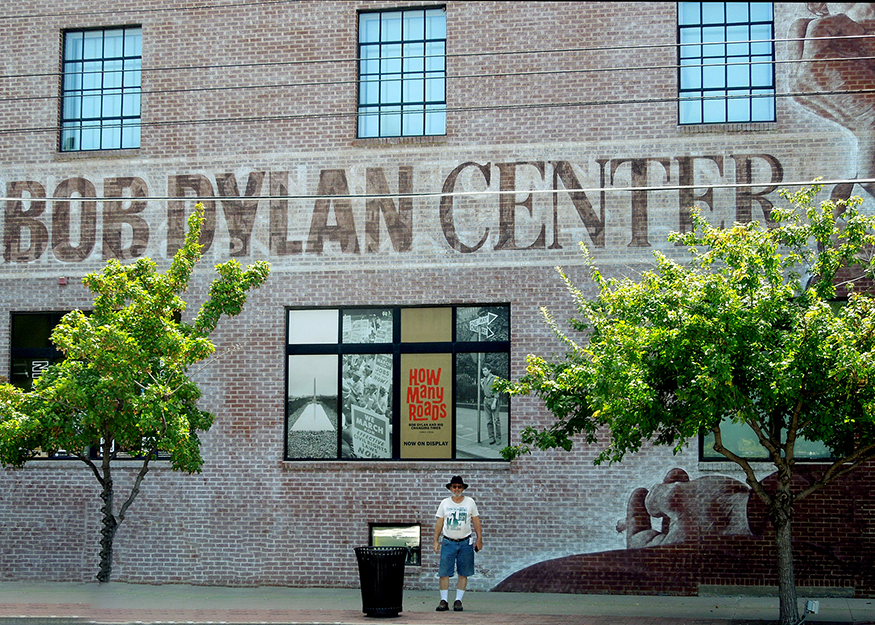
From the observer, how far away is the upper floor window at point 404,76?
671 inches

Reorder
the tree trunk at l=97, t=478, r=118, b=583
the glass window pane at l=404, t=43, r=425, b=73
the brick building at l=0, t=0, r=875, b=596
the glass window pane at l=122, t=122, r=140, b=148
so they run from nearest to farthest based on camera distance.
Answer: the tree trunk at l=97, t=478, r=118, b=583
the brick building at l=0, t=0, r=875, b=596
the glass window pane at l=404, t=43, r=425, b=73
the glass window pane at l=122, t=122, r=140, b=148

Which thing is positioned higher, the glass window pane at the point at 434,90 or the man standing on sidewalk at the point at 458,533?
the glass window pane at the point at 434,90

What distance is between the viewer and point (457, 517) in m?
14.0

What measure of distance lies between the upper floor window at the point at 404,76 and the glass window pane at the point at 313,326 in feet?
10.0

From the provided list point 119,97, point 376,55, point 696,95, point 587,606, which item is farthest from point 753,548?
point 119,97

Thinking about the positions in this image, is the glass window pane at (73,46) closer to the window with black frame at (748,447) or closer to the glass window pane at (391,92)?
the glass window pane at (391,92)

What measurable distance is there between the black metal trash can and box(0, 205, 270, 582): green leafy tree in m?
2.64

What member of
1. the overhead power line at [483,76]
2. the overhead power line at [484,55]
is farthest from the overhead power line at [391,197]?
the overhead power line at [484,55]

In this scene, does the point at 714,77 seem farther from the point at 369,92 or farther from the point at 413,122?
the point at 369,92

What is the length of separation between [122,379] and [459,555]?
4955 mm

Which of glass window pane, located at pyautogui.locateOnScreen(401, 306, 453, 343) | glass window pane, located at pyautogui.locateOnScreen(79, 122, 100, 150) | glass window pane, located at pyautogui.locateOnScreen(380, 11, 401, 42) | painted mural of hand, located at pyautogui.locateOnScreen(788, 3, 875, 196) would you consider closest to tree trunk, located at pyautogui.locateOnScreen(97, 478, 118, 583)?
glass window pane, located at pyautogui.locateOnScreen(401, 306, 453, 343)

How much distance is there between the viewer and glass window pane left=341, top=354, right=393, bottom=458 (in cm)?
1648

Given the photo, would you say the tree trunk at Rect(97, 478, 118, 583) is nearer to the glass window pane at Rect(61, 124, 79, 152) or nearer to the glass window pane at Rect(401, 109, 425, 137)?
the glass window pane at Rect(61, 124, 79, 152)

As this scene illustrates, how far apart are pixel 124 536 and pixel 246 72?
25.5 feet
